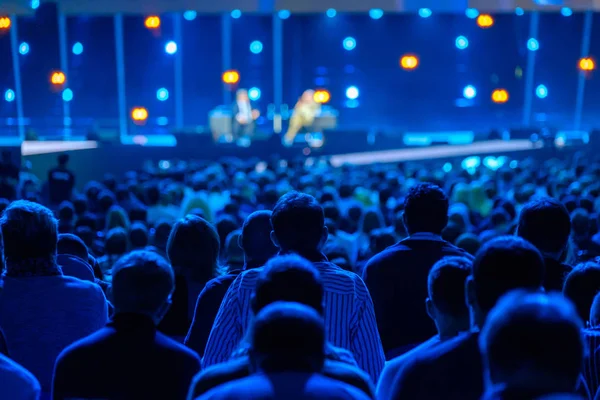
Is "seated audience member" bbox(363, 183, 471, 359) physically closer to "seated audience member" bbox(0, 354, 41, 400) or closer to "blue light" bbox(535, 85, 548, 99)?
"seated audience member" bbox(0, 354, 41, 400)

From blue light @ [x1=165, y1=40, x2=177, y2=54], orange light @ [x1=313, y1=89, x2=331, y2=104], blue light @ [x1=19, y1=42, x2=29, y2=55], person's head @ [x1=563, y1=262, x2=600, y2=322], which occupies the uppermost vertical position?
blue light @ [x1=165, y1=40, x2=177, y2=54]

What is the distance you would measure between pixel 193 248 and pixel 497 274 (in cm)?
177

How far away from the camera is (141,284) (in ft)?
8.54

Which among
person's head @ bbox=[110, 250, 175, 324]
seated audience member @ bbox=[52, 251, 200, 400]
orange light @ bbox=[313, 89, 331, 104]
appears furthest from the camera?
orange light @ bbox=[313, 89, 331, 104]

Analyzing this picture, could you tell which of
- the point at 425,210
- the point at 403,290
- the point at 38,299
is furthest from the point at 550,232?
the point at 38,299

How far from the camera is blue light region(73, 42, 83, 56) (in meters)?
25.9

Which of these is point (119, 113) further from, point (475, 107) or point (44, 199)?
point (44, 199)

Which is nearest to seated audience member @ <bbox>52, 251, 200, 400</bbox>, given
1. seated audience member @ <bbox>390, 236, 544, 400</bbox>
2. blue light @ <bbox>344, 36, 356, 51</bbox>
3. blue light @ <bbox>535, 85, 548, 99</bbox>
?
seated audience member @ <bbox>390, 236, 544, 400</bbox>

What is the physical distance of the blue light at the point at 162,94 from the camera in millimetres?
25984

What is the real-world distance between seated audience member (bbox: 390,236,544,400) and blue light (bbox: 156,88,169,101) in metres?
24.2

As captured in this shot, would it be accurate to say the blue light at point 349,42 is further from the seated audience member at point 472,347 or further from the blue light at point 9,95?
the seated audience member at point 472,347

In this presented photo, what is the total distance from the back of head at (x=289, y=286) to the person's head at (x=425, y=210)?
1652 mm

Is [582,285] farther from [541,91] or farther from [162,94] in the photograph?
[541,91]

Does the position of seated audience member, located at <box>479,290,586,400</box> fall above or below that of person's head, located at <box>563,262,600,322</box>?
above
